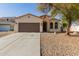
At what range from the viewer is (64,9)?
230 inches

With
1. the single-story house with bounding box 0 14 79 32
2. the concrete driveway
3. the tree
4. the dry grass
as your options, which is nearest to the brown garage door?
the single-story house with bounding box 0 14 79 32

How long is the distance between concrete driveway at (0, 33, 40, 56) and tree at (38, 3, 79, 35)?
773 millimetres

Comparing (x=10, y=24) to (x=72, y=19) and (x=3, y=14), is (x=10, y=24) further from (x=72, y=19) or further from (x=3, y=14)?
(x=72, y=19)

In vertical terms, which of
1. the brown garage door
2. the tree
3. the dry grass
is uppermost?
the tree

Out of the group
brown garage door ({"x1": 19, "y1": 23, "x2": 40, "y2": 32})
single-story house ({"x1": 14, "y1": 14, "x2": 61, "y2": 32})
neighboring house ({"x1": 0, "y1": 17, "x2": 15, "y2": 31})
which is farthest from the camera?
brown garage door ({"x1": 19, "y1": 23, "x2": 40, "y2": 32})

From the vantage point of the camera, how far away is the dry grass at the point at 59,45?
5.64 metres

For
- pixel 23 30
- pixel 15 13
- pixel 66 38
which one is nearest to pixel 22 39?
pixel 23 30

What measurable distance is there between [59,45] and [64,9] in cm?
101

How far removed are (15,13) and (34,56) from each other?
4.28 ft

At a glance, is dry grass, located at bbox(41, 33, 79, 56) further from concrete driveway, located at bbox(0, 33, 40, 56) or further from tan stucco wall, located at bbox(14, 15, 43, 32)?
tan stucco wall, located at bbox(14, 15, 43, 32)

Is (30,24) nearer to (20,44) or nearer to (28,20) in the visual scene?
(28,20)

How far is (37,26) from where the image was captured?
20.2 feet

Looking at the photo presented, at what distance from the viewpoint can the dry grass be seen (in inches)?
222

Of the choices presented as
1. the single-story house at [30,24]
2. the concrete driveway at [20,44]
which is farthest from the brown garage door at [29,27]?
the concrete driveway at [20,44]
